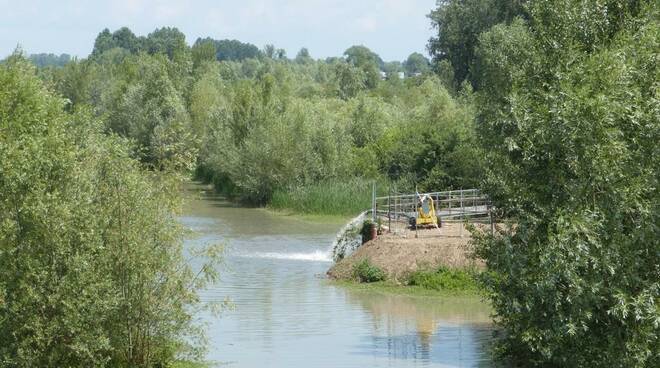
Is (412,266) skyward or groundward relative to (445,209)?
groundward

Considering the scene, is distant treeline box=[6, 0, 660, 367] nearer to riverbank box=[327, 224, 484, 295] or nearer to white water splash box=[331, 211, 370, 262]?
riverbank box=[327, 224, 484, 295]

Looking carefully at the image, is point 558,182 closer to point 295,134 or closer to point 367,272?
point 367,272

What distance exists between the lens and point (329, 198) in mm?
73312

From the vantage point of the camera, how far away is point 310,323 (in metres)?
35.7

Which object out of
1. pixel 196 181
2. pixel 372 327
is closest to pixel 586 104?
pixel 372 327

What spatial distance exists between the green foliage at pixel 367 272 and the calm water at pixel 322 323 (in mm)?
1093

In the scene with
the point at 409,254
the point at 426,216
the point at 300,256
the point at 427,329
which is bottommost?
the point at 427,329

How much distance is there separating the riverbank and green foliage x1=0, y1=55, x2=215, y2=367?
14814 millimetres

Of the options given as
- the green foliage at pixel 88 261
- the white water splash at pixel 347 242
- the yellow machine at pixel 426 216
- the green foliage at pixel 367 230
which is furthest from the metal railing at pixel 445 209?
the green foliage at pixel 88 261

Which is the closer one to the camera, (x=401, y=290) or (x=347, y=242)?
(x=401, y=290)

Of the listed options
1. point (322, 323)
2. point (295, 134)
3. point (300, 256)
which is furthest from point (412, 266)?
point (295, 134)

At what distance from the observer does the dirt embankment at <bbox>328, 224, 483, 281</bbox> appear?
139ft

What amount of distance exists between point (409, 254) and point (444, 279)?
200cm

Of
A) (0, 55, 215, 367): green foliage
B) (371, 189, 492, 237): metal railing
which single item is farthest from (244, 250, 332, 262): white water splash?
(0, 55, 215, 367): green foliage
